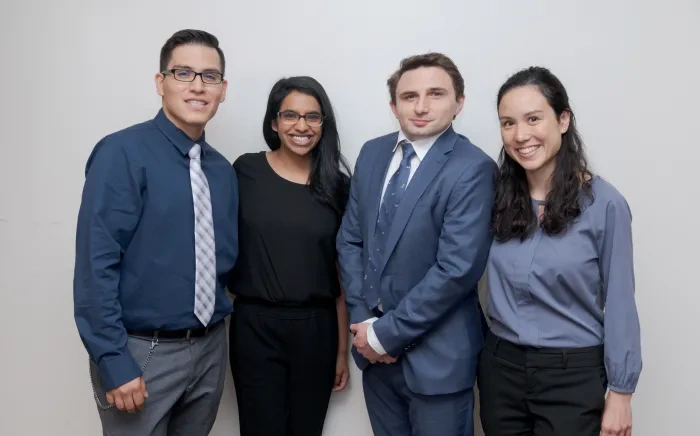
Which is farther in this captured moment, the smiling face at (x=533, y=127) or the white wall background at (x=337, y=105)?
the white wall background at (x=337, y=105)

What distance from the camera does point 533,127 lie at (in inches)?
67.8

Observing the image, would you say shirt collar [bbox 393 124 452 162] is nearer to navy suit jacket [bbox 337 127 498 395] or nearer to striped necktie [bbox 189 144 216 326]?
navy suit jacket [bbox 337 127 498 395]

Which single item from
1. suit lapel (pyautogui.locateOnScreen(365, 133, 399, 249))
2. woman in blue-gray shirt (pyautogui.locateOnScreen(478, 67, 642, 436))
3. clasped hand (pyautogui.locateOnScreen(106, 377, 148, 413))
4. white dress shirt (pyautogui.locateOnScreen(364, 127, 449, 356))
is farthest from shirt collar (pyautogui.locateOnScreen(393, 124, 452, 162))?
clasped hand (pyautogui.locateOnScreen(106, 377, 148, 413))

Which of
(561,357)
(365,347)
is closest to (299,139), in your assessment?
(365,347)

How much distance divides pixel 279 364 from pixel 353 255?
1.60 ft

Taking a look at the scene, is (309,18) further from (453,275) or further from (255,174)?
(453,275)

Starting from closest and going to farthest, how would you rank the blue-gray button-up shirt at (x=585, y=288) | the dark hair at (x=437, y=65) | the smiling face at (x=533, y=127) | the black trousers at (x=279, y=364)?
the blue-gray button-up shirt at (x=585, y=288) < the smiling face at (x=533, y=127) < the dark hair at (x=437, y=65) < the black trousers at (x=279, y=364)

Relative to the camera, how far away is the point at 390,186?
1983mm

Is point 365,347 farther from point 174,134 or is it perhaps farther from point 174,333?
point 174,134

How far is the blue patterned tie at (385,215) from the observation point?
1.95 metres

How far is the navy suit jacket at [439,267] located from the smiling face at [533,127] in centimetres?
18

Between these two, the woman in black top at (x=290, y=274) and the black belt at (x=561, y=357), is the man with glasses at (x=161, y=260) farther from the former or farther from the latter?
the black belt at (x=561, y=357)

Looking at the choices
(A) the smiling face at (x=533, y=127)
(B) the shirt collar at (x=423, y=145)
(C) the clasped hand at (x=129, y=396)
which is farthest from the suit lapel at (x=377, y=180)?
(C) the clasped hand at (x=129, y=396)

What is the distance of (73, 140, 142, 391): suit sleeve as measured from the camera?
64.9 inches
